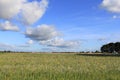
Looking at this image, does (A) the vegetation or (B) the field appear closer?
(B) the field

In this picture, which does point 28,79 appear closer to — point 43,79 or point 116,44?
point 43,79

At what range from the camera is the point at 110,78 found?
55.1 feet

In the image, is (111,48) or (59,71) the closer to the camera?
(59,71)

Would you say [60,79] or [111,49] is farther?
[111,49]

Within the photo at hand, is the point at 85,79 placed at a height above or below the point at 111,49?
below

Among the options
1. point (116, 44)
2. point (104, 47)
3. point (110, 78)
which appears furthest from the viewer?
point (104, 47)

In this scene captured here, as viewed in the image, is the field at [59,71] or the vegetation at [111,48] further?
the vegetation at [111,48]

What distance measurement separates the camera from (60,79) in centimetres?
1560

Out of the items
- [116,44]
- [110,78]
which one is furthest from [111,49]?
[110,78]

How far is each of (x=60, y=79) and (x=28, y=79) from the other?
170cm

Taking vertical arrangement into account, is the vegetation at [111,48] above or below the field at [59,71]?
above

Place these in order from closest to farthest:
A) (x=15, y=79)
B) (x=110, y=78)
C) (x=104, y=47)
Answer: (x=15, y=79), (x=110, y=78), (x=104, y=47)

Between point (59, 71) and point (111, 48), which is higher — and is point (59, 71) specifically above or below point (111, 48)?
below

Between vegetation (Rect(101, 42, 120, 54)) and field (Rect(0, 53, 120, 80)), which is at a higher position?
vegetation (Rect(101, 42, 120, 54))
